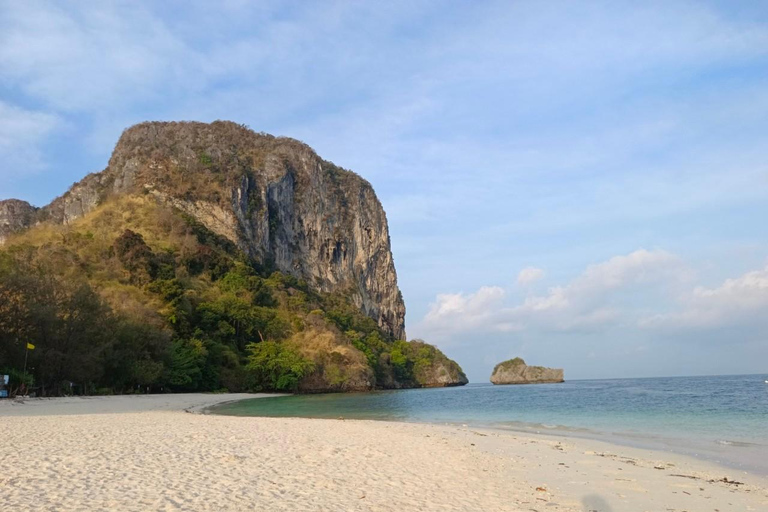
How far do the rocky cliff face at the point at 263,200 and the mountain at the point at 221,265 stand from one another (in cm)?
39

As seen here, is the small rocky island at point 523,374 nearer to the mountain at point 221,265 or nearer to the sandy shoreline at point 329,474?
the mountain at point 221,265

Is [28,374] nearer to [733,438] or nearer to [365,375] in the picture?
[733,438]

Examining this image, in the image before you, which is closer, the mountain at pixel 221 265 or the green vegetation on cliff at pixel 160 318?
the green vegetation on cliff at pixel 160 318

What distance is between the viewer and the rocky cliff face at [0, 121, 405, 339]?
336ft

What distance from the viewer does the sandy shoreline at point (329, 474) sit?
26.0 ft

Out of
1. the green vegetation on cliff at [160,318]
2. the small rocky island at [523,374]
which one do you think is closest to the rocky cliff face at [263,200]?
the green vegetation on cliff at [160,318]

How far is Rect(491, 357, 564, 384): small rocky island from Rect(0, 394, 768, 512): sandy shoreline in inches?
5435

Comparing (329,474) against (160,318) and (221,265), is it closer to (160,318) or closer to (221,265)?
(160,318)

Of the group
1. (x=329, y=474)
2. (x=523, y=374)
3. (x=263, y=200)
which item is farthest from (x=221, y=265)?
(x=523, y=374)

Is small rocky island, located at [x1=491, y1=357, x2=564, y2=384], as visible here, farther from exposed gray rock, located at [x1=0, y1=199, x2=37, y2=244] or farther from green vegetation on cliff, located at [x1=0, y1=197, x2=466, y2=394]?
exposed gray rock, located at [x1=0, y1=199, x2=37, y2=244]

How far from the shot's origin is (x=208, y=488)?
27.7ft

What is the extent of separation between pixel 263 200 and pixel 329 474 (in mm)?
108249

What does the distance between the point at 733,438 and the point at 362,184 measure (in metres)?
147

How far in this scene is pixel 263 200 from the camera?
114625mm
